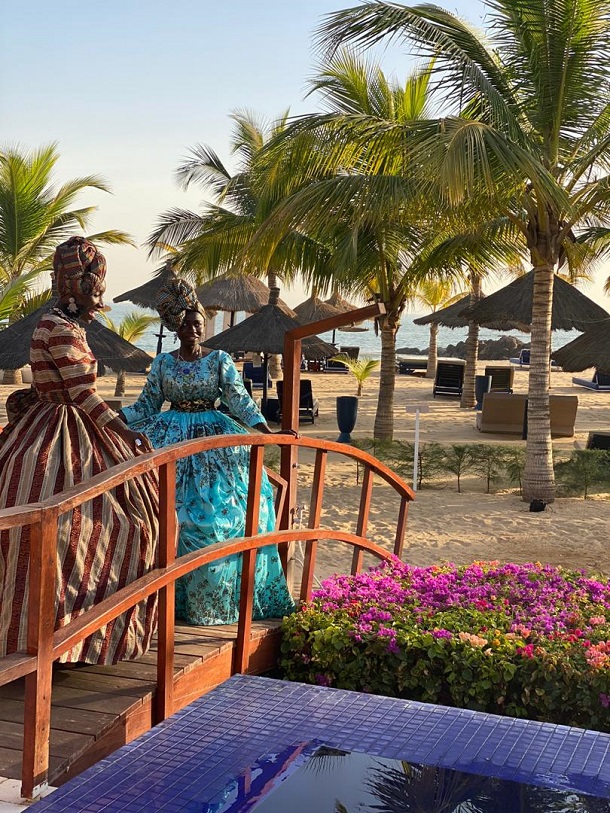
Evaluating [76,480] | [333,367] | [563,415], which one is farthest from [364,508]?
[333,367]

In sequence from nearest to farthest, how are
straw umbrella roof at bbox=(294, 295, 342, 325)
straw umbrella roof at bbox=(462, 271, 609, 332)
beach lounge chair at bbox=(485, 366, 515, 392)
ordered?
straw umbrella roof at bbox=(462, 271, 609, 332) → beach lounge chair at bbox=(485, 366, 515, 392) → straw umbrella roof at bbox=(294, 295, 342, 325)

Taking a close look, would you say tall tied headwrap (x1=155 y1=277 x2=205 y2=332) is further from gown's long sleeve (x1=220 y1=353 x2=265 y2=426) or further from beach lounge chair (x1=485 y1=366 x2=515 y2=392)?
beach lounge chair (x1=485 y1=366 x2=515 y2=392)

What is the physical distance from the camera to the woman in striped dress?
11.4 ft

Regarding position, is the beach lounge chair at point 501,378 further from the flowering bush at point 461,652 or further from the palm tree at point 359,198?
the flowering bush at point 461,652

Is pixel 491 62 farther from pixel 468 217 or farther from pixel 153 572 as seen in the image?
pixel 153 572

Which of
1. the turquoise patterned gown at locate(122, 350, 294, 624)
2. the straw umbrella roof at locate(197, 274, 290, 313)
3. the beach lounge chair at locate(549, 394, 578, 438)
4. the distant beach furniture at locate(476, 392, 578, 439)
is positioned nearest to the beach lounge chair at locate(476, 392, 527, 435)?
the distant beach furniture at locate(476, 392, 578, 439)

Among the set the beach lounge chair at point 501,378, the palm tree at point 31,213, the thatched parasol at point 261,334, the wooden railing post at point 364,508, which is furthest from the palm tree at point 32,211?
the wooden railing post at point 364,508

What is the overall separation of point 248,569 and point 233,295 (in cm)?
2108

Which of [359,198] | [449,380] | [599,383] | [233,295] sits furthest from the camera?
[599,383]

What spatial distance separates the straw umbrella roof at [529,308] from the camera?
16.7m

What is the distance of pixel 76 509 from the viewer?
11.5ft

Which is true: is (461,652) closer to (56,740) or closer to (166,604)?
(166,604)

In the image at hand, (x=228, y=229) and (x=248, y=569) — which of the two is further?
(x=228, y=229)

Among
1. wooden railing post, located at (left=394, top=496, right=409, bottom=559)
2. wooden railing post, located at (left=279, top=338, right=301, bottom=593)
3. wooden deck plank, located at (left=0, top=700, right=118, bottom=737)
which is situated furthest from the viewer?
wooden railing post, located at (left=394, top=496, right=409, bottom=559)
